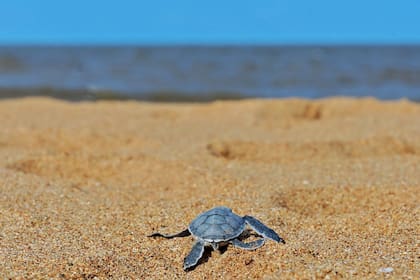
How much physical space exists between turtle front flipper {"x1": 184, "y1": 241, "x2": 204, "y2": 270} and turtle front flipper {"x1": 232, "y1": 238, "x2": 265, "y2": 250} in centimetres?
19

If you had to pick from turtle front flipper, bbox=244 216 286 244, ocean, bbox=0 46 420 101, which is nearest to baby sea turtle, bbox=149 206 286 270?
turtle front flipper, bbox=244 216 286 244

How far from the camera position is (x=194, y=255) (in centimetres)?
275

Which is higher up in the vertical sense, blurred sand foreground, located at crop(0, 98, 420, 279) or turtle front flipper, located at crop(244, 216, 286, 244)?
turtle front flipper, located at crop(244, 216, 286, 244)

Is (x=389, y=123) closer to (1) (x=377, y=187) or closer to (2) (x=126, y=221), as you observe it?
(1) (x=377, y=187)

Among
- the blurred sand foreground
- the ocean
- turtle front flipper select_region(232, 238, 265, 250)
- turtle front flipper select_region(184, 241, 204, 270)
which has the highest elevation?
Answer: turtle front flipper select_region(232, 238, 265, 250)

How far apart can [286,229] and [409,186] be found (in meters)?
1.28

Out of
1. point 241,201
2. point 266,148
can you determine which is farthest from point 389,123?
point 241,201

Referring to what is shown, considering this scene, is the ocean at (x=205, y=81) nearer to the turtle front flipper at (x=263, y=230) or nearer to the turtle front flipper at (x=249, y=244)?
the turtle front flipper at (x=263, y=230)

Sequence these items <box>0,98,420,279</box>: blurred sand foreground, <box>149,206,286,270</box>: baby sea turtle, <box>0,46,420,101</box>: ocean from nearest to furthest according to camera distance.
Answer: <box>0,98,420,279</box>: blurred sand foreground, <box>149,206,286,270</box>: baby sea turtle, <box>0,46,420,101</box>: ocean

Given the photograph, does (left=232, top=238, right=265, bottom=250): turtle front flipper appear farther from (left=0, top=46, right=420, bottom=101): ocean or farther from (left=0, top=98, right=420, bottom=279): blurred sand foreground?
(left=0, top=46, right=420, bottom=101): ocean

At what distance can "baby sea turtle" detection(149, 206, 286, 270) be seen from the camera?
110 inches

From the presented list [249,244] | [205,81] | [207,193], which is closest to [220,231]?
[249,244]

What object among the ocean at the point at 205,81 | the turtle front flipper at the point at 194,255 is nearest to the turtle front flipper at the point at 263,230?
the turtle front flipper at the point at 194,255

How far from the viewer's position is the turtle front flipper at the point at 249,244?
279cm
